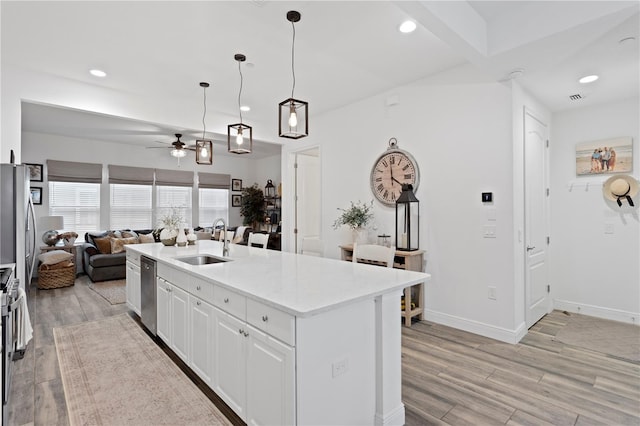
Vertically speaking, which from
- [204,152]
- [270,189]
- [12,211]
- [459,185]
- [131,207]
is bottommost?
[12,211]

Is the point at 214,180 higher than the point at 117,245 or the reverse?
higher

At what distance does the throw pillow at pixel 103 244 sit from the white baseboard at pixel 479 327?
229 inches

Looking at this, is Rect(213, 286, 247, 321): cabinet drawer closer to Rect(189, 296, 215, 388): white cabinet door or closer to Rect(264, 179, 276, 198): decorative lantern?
Rect(189, 296, 215, 388): white cabinet door

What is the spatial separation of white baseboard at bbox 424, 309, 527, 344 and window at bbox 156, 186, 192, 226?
6219 millimetres

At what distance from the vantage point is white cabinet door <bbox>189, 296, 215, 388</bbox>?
7.07 feet

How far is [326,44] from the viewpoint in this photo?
2.98 m

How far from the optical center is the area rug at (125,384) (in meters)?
2.05

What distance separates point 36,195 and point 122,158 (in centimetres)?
166

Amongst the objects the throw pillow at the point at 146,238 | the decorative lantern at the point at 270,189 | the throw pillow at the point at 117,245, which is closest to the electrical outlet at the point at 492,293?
the decorative lantern at the point at 270,189

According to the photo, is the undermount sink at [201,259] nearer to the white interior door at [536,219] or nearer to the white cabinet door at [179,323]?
the white cabinet door at [179,323]

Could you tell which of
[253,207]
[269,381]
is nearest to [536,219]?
[269,381]

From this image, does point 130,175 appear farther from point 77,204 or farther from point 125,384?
point 125,384

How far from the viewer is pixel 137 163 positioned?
24.1 ft

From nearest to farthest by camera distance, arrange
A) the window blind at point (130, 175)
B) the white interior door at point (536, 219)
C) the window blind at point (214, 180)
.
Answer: the white interior door at point (536, 219)
the window blind at point (130, 175)
the window blind at point (214, 180)
